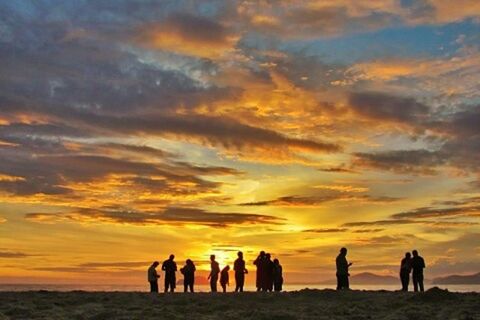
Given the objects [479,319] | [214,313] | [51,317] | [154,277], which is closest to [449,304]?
[479,319]

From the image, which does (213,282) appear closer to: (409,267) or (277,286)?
(277,286)

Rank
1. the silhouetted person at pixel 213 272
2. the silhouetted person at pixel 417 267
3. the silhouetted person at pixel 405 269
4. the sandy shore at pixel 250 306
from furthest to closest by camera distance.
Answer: the silhouetted person at pixel 213 272
the silhouetted person at pixel 405 269
the silhouetted person at pixel 417 267
the sandy shore at pixel 250 306

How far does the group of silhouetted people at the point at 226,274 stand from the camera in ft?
104

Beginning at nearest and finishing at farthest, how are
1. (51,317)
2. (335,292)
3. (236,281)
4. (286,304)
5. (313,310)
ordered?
(51,317), (313,310), (286,304), (335,292), (236,281)

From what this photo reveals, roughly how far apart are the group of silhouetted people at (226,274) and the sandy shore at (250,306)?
441cm

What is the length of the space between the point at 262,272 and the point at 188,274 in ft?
13.8

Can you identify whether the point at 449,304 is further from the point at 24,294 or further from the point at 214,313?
the point at 24,294

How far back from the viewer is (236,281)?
31875mm

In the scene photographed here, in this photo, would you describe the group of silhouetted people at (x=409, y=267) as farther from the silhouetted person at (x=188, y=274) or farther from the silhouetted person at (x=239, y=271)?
the silhouetted person at (x=188, y=274)

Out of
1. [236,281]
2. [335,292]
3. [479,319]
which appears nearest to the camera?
[479,319]

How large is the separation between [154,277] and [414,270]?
13427mm

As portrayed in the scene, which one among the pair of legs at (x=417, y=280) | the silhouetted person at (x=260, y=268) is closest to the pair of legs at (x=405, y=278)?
the pair of legs at (x=417, y=280)

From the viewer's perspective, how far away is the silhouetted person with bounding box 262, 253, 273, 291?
31422mm

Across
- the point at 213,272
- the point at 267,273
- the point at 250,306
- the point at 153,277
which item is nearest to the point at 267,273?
the point at 267,273
